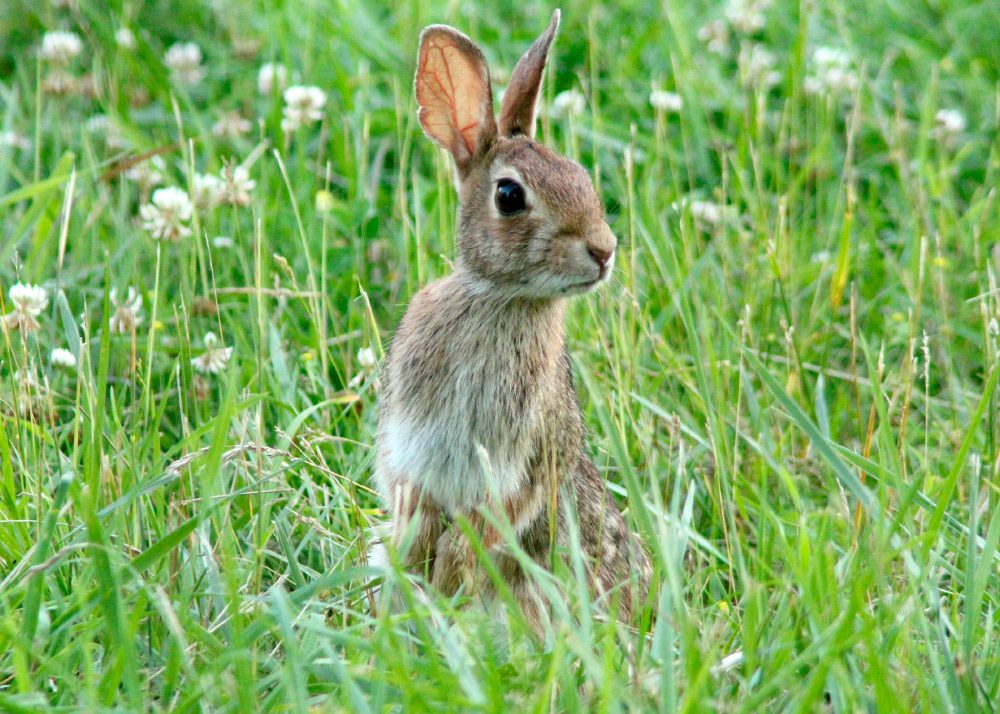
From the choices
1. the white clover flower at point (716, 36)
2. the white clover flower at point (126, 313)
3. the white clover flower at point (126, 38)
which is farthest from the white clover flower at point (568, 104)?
the white clover flower at point (126, 313)

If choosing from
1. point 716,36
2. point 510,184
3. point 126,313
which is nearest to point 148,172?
point 126,313

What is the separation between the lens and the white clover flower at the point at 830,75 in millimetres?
5895

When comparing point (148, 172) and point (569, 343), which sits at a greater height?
point (148, 172)

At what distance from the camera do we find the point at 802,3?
5961mm

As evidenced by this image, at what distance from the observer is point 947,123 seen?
579cm

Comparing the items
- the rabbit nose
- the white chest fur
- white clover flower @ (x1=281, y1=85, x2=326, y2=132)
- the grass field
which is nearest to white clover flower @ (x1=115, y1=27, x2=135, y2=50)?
the grass field

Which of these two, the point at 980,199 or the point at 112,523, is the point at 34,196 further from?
the point at 980,199

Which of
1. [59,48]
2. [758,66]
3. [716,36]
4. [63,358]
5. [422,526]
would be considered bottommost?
[422,526]

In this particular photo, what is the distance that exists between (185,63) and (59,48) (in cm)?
49

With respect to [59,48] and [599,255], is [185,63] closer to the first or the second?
[59,48]

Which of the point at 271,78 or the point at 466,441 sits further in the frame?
the point at 271,78

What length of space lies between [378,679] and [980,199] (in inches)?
144

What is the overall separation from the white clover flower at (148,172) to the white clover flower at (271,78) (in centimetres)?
51

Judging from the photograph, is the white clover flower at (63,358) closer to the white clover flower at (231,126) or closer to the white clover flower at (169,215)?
the white clover flower at (169,215)
